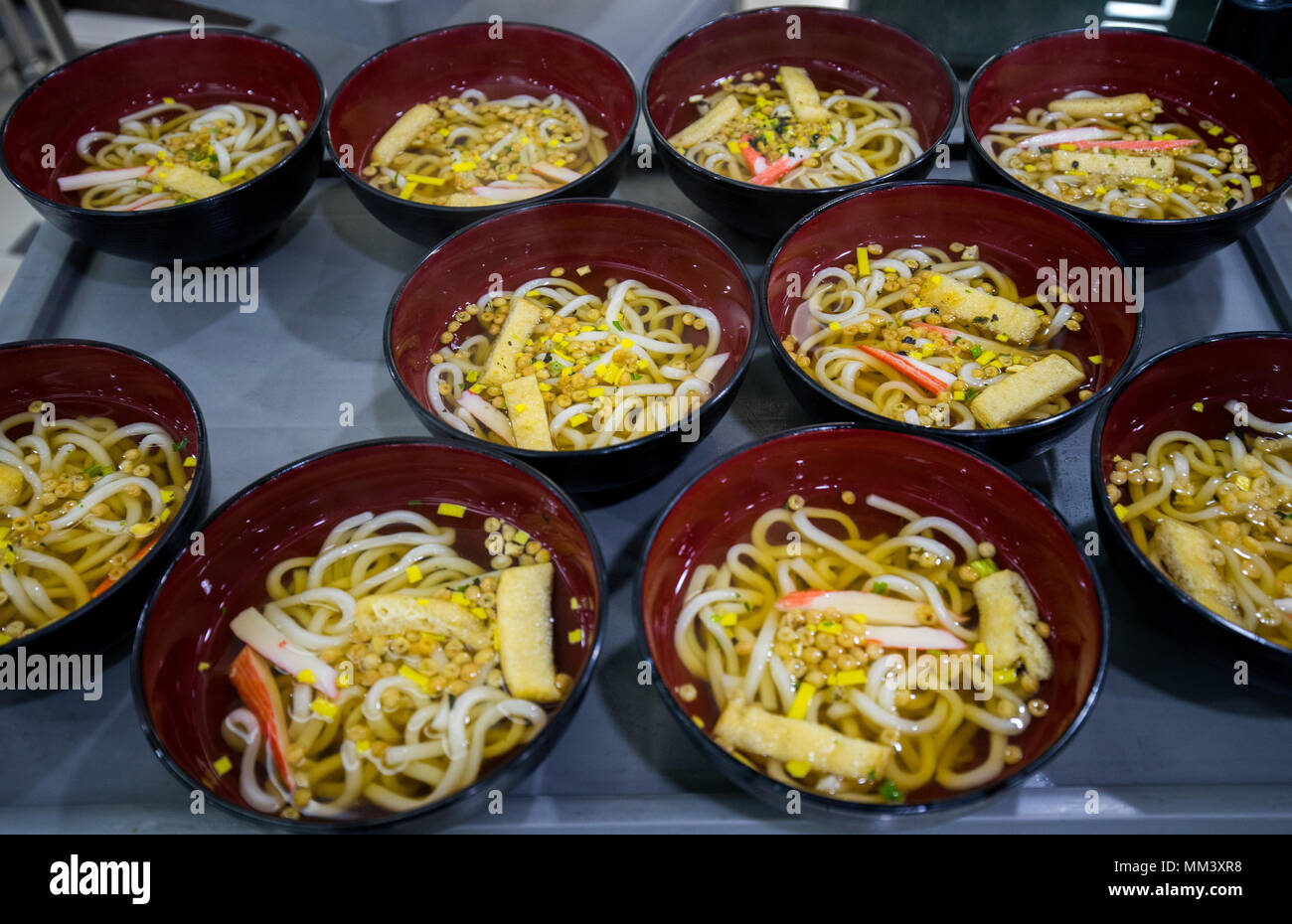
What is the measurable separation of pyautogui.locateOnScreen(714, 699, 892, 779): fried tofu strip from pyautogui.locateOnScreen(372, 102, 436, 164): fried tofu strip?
1.90m

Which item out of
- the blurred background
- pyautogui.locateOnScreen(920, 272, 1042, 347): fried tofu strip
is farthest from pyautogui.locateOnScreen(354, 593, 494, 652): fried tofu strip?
the blurred background

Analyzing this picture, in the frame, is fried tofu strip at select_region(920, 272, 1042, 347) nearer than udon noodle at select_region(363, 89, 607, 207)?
Yes

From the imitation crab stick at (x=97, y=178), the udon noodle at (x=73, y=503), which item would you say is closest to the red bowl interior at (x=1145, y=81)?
the udon noodle at (x=73, y=503)

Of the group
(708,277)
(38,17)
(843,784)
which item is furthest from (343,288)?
(38,17)

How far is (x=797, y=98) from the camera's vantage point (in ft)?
8.84

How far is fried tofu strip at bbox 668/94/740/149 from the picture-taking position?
8.55 ft

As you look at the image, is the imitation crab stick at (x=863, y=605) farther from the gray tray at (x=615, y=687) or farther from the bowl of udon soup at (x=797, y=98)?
the bowl of udon soup at (x=797, y=98)

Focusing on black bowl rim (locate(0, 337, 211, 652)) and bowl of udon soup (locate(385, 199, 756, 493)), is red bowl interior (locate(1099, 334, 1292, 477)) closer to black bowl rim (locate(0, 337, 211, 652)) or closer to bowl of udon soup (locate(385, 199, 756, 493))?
bowl of udon soup (locate(385, 199, 756, 493))

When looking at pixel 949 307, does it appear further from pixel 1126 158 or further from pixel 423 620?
pixel 423 620

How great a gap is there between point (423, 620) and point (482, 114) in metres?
1.71

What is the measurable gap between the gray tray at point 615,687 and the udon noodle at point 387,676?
147 mm

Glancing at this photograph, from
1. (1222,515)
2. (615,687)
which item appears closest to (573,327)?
(615,687)

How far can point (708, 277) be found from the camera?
Answer: 7.24 ft
